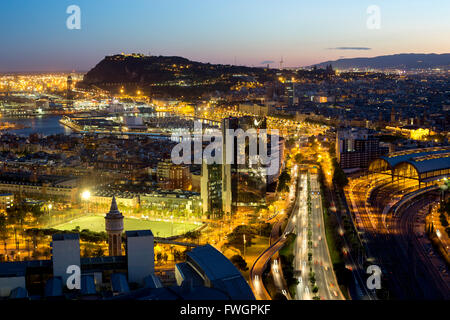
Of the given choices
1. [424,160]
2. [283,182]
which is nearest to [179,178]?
[283,182]

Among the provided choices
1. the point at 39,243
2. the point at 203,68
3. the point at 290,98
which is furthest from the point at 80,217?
the point at 203,68

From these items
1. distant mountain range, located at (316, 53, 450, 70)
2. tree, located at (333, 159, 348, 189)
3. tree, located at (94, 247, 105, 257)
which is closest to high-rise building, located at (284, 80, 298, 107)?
distant mountain range, located at (316, 53, 450, 70)

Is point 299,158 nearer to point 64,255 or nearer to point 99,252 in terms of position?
point 99,252

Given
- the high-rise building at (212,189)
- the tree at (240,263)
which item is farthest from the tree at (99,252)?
the high-rise building at (212,189)

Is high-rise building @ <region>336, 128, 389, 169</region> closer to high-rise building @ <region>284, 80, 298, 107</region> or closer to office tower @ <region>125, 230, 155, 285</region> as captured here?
office tower @ <region>125, 230, 155, 285</region>

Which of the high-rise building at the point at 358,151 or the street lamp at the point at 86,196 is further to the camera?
the high-rise building at the point at 358,151

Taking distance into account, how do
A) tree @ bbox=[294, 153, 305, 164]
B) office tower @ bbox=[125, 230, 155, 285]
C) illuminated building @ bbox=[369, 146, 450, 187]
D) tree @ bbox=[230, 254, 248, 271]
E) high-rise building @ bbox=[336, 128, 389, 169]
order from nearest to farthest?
office tower @ bbox=[125, 230, 155, 285]
tree @ bbox=[230, 254, 248, 271]
illuminated building @ bbox=[369, 146, 450, 187]
high-rise building @ bbox=[336, 128, 389, 169]
tree @ bbox=[294, 153, 305, 164]

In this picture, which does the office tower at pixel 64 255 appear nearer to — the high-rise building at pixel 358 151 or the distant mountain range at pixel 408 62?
the high-rise building at pixel 358 151

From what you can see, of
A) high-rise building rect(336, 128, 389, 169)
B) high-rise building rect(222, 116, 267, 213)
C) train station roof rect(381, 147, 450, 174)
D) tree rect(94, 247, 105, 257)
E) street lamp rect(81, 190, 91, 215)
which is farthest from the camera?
high-rise building rect(336, 128, 389, 169)
